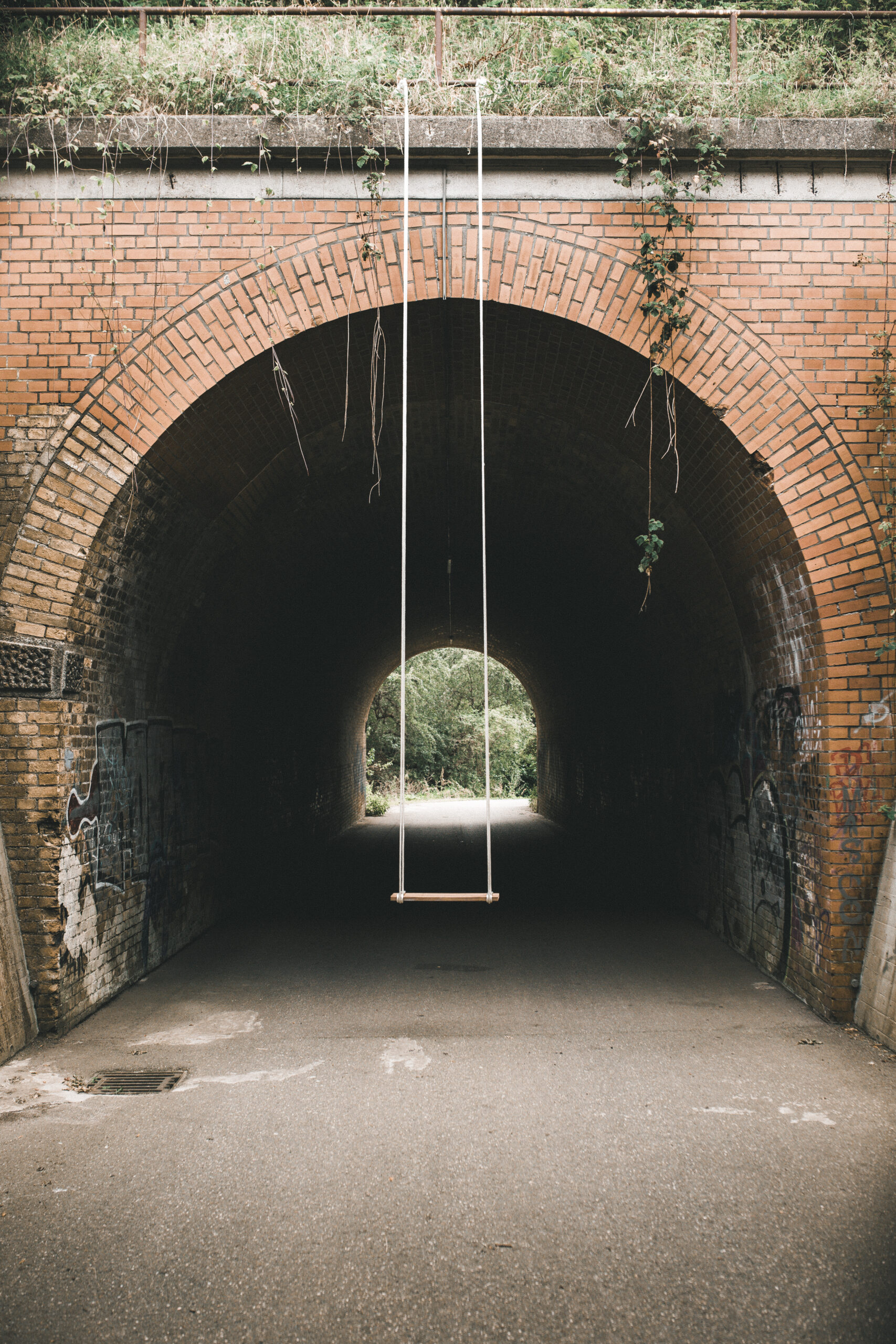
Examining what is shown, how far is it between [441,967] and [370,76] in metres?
7.20

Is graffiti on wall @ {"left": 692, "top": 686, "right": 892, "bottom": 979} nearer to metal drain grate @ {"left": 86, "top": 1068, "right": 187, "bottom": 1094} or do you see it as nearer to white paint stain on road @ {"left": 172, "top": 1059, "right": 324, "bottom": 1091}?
white paint stain on road @ {"left": 172, "top": 1059, "right": 324, "bottom": 1091}

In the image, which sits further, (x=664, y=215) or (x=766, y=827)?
(x=766, y=827)

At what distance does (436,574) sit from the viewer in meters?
13.5

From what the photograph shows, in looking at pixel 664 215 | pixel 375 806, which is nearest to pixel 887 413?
pixel 664 215

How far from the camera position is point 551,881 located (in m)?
12.2

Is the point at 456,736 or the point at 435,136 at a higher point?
the point at 435,136

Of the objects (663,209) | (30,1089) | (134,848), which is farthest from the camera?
(134,848)

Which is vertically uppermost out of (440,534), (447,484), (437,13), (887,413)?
(437,13)

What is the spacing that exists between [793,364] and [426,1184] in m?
5.60

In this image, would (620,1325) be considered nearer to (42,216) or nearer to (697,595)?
(697,595)

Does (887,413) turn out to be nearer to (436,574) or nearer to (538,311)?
(538,311)

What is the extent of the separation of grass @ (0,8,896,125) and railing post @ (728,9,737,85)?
80mm

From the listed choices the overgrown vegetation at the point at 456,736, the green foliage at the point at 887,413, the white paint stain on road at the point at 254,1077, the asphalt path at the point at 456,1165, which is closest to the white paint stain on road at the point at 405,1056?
the asphalt path at the point at 456,1165

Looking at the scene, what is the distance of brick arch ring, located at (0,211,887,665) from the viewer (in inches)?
225
